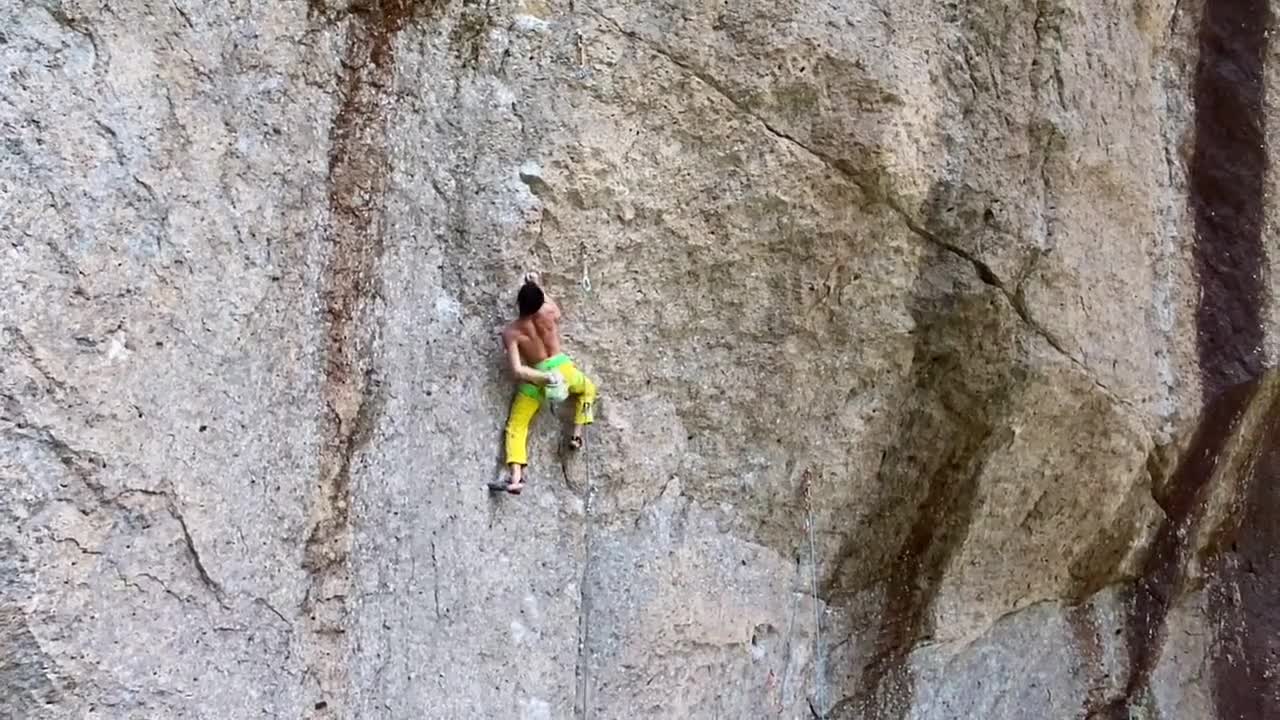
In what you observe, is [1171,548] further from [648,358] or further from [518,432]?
[518,432]

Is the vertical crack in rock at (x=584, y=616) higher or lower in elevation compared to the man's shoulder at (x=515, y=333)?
lower

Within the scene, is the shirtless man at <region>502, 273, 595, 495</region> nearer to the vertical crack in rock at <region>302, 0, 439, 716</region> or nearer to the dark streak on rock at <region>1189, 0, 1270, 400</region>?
the vertical crack in rock at <region>302, 0, 439, 716</region>

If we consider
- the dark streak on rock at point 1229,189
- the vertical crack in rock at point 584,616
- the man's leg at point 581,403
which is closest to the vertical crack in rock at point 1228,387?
the dark streak on rock at point 1229,189

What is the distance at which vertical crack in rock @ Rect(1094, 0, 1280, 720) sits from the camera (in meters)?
2.49

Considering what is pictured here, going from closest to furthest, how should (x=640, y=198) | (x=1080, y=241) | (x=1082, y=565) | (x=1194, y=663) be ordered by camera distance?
(x=640, y=198) < (x=1080, y=241) < (x=1082, y=565) < (x=1194, y=663)

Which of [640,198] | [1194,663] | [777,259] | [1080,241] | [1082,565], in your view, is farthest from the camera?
[1194,663]

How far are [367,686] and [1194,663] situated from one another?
215 cm

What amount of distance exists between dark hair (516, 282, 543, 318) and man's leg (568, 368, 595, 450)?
0.47ft

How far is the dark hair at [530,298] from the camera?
1.74 metres

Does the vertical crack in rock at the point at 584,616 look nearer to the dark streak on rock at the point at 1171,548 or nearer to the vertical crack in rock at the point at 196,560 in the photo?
the vertical crack in rock at the point at 196,560

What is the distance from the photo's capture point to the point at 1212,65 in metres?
2.57

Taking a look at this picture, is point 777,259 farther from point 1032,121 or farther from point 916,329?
point 1032,121

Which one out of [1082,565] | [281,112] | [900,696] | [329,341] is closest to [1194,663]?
[1082,565]

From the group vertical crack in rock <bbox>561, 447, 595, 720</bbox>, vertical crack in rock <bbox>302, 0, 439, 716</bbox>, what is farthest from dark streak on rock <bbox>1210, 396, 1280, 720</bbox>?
vertical crack in rock <bbox>302, 0, 439, 716</bbox>
